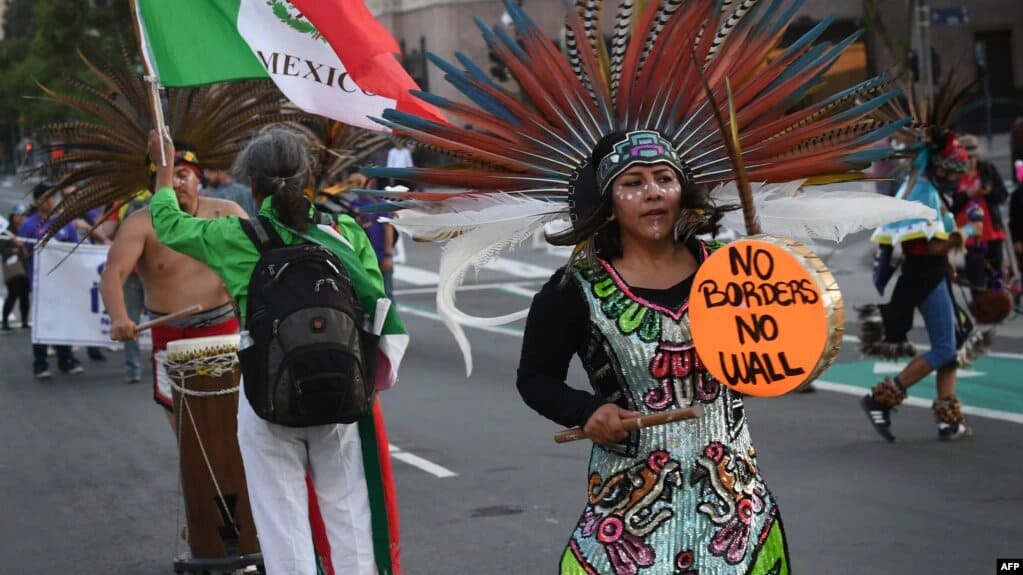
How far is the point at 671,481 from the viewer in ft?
12.7

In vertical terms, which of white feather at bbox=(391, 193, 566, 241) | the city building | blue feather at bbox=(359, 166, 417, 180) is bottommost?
white feather at bbox=(391, 193, 566, 241)

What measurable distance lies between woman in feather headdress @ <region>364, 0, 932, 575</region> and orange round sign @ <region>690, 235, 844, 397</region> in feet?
0.54

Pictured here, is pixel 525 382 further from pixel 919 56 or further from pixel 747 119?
pixel 919 56

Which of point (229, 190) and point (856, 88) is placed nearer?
point (856, 88)

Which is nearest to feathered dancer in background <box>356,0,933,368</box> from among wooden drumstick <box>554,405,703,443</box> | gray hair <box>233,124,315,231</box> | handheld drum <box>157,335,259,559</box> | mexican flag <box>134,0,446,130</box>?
wooden drumstick <box>554,405,703,443</box>

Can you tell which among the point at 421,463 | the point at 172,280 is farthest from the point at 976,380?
the point at 172,280

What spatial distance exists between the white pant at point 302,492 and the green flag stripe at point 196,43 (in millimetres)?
2025

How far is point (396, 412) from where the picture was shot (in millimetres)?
12180

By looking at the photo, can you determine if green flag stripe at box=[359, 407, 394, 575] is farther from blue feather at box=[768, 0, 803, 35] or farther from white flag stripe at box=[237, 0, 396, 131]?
blue feather at box=[768, 0, 803, 35]

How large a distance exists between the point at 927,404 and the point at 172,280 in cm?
581

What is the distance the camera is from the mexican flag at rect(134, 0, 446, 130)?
278 inches

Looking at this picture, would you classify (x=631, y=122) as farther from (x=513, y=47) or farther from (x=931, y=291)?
(x=931, y=291)

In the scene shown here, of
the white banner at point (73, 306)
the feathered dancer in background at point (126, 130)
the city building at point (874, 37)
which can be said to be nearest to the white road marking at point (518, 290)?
the white banner at point (73, 306)

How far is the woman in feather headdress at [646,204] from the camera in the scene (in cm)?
388
